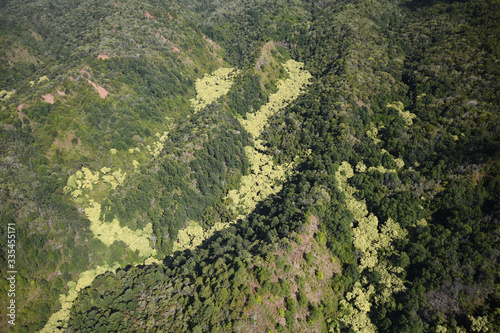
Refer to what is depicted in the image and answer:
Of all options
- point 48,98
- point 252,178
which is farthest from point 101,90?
point 252,178

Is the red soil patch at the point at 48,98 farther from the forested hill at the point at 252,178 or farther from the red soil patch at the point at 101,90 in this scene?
the red soil patch at the point at 101,90

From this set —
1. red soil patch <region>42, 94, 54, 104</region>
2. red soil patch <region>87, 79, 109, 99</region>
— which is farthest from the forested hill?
red soil patch <region>42, 94, 54, 104</region>

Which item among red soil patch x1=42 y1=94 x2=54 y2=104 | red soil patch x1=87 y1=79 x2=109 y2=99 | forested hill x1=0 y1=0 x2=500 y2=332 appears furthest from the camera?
red soil patch x1=87 y1=79 x2=109 y2=99

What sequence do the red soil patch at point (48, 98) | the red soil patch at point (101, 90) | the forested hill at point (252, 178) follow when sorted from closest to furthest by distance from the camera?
the forested hill at point (252, 178), the red soil patch at point (48, 98), the red soil patch at point (101, 90)

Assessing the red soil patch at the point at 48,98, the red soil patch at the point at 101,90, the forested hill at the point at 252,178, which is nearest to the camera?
the forested hill at the point at 252,178

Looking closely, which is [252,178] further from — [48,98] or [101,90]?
[48,98]

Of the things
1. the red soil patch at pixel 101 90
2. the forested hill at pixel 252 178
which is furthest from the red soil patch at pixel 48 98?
the red soil patch at pixel 101 90

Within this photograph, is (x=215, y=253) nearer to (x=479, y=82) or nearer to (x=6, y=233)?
(x=6, y=233)

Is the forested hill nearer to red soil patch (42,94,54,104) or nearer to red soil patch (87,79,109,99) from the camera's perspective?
red soil patch (87,79,109,99)
